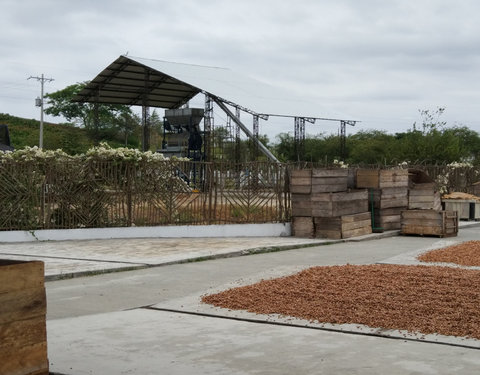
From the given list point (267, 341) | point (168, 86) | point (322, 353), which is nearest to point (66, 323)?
point (267, 341)

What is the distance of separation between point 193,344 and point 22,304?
6.63 feet

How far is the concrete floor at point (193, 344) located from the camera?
5695mm

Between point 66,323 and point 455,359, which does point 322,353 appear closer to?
point 455,359

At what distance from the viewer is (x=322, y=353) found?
620 centimetres

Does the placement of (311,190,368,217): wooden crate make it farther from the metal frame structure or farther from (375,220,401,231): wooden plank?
the metal frame structure

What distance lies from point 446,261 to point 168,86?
36046 millimetres

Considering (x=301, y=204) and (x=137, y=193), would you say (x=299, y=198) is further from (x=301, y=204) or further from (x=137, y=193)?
(x=137, y=193)

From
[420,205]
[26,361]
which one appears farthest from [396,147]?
[26,361]

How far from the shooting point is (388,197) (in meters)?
20.2

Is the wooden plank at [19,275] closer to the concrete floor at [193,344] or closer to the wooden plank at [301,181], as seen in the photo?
the concrete floor at [193,344]

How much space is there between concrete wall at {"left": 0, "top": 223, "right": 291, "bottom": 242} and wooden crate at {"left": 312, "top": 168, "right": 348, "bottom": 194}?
5.89ft

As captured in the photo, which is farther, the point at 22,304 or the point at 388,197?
the point at 388,197

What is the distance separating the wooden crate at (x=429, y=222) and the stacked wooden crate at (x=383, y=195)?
0.59 m

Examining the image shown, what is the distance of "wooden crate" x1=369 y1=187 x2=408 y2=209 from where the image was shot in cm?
1997
